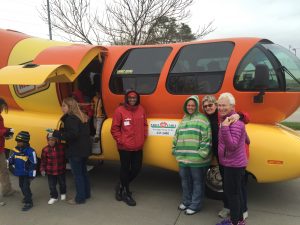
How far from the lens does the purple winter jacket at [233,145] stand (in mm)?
3572

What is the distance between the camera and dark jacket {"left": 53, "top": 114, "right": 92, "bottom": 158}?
4.68m

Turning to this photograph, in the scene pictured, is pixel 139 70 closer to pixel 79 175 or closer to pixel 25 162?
pixel 79 175

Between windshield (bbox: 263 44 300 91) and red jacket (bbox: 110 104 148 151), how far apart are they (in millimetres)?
1947

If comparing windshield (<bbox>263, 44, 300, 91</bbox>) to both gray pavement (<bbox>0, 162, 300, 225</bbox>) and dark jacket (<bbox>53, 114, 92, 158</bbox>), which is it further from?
dark jacket (<bbox>53, 114, 92, 158</bbox>)

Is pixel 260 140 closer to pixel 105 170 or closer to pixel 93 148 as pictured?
pixel 93 148

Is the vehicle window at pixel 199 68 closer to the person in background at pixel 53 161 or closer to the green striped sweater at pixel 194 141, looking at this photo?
the green striped sweater at pixel 194 141

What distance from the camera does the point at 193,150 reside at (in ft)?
14.1

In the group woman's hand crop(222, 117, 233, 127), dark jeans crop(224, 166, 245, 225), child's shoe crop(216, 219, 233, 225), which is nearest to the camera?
woman's hand crop(222, 117, 233, 127)

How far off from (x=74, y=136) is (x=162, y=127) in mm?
1199

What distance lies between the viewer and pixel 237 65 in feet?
14.8

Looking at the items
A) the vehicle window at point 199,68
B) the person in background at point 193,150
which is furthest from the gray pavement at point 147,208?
the vehicle window at point 199,68

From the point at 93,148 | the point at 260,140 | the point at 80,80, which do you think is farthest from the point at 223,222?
the point at 80,80

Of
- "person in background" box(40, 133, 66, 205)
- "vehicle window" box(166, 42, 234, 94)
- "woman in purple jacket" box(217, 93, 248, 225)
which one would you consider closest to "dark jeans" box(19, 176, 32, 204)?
"person in background" box(40, 133, 66, 205)

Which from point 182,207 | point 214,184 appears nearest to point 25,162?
point 182,207
